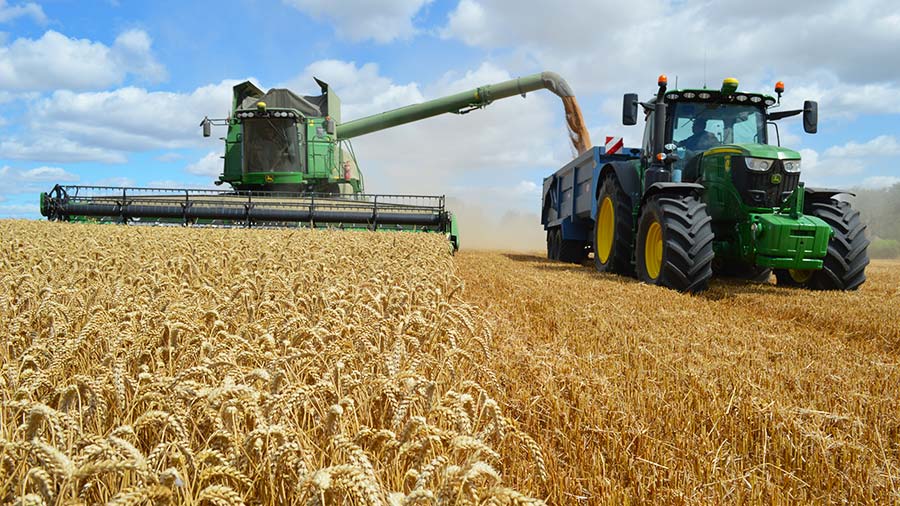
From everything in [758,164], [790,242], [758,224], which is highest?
[758,164]

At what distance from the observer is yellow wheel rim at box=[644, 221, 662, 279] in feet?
23.4

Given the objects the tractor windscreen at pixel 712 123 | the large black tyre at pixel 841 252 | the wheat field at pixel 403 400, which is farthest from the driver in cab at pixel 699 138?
the wheat field at pixel 403 400

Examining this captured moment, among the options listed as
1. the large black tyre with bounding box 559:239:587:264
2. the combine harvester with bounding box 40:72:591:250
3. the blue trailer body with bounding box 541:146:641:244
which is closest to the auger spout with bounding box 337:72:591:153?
the combine harvester with bounding box 40:72:591:250

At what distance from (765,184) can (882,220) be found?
94.4 ft

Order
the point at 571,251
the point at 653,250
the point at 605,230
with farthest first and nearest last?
the point at 571,251
the point at 605,230
the point at 653,250

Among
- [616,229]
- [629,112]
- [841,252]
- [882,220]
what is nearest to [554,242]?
[616,229]

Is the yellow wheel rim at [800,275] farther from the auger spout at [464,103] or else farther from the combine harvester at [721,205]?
the auger spout at [464,103]

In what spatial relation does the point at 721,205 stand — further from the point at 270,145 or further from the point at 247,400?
the point at 270,145

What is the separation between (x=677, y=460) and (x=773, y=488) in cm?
29

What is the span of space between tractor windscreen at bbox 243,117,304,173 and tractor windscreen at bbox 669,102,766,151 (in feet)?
26.5

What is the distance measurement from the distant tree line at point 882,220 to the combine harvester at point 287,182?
17770 millimetres

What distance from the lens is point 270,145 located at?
1316cm

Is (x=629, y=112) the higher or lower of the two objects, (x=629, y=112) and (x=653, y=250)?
the higher

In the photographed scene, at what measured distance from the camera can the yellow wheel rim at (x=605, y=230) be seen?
894 centimetres
